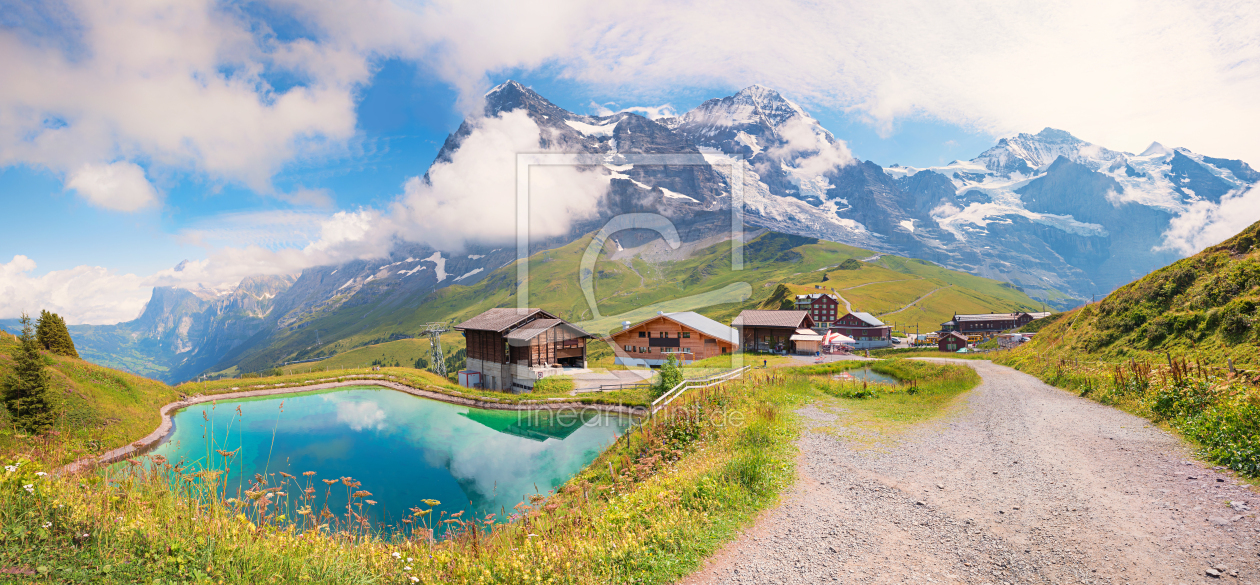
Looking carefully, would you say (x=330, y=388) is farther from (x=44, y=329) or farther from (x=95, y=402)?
(x=95, y=402)

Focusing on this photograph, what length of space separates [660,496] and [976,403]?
13.9 metres

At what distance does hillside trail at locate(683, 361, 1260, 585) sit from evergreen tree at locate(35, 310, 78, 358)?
4100 cm

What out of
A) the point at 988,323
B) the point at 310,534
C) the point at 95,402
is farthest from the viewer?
the point at 988,323

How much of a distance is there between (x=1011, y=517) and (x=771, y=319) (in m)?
63.6

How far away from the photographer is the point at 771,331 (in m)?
69.0

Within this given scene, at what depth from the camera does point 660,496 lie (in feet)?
29.2

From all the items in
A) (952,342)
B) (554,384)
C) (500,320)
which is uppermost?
(500,320)

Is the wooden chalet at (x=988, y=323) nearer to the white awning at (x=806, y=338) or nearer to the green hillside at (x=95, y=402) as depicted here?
the white awning at (x=806, y=338)

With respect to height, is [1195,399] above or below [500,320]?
below

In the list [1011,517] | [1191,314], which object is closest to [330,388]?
[1011,517]

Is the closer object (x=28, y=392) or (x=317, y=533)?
(x=317, y=533)

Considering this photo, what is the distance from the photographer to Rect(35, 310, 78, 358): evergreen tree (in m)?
27.8

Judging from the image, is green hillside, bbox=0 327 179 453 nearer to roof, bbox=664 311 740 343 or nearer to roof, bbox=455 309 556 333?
roof, bbox=455 309 556 333

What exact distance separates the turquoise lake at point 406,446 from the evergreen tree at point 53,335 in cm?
750
